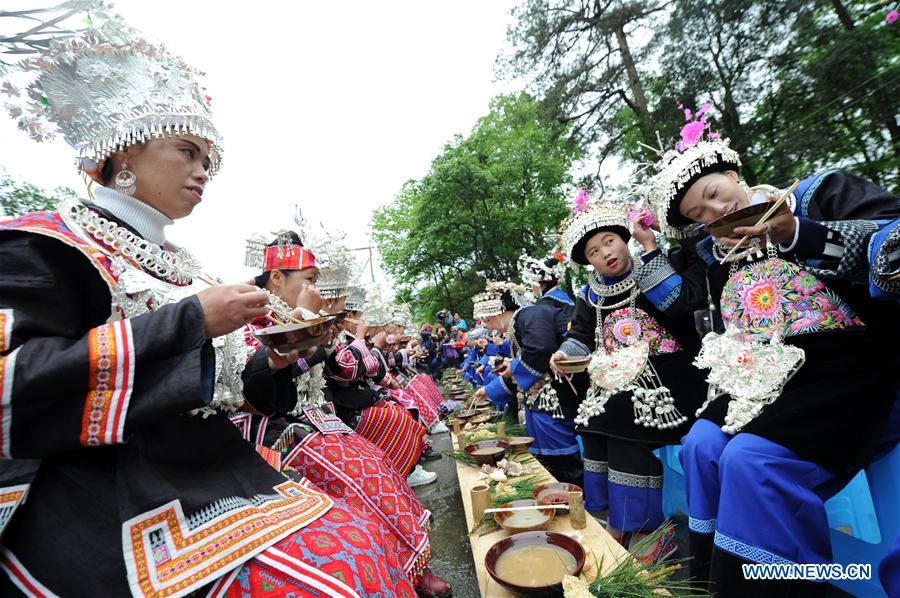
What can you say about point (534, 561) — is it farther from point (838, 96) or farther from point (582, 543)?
point (838, 96)

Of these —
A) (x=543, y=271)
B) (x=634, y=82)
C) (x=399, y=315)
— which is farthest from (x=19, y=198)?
(x=634, y=82)

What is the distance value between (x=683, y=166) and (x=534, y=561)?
6.89 feet

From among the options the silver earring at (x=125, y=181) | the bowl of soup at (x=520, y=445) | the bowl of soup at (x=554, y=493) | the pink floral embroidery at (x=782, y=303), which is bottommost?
the bowl of soup at (x=520, y=445)

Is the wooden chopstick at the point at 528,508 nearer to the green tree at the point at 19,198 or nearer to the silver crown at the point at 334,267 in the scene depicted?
the silver crown at the point at 334,267

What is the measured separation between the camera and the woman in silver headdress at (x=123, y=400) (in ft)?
3.65

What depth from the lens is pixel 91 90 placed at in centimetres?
157

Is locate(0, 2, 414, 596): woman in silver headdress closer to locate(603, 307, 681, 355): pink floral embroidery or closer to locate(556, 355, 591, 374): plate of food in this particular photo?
locate(556, 355, 591, 374): plate of food

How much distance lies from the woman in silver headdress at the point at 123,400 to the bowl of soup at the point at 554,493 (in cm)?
130

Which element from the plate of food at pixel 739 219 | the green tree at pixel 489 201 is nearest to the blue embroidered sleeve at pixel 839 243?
the plate of food at pixel 739 219

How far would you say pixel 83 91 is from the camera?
5.14 feet

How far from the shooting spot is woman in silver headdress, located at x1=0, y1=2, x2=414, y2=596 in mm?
1113

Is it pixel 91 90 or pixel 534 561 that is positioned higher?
pixel 91 90

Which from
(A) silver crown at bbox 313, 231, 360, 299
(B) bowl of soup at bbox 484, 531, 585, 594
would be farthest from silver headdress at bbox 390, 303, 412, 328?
(B) bowl of soup at bbox 484, 531, 585, 594

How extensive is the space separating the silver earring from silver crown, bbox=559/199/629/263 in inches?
97.0
